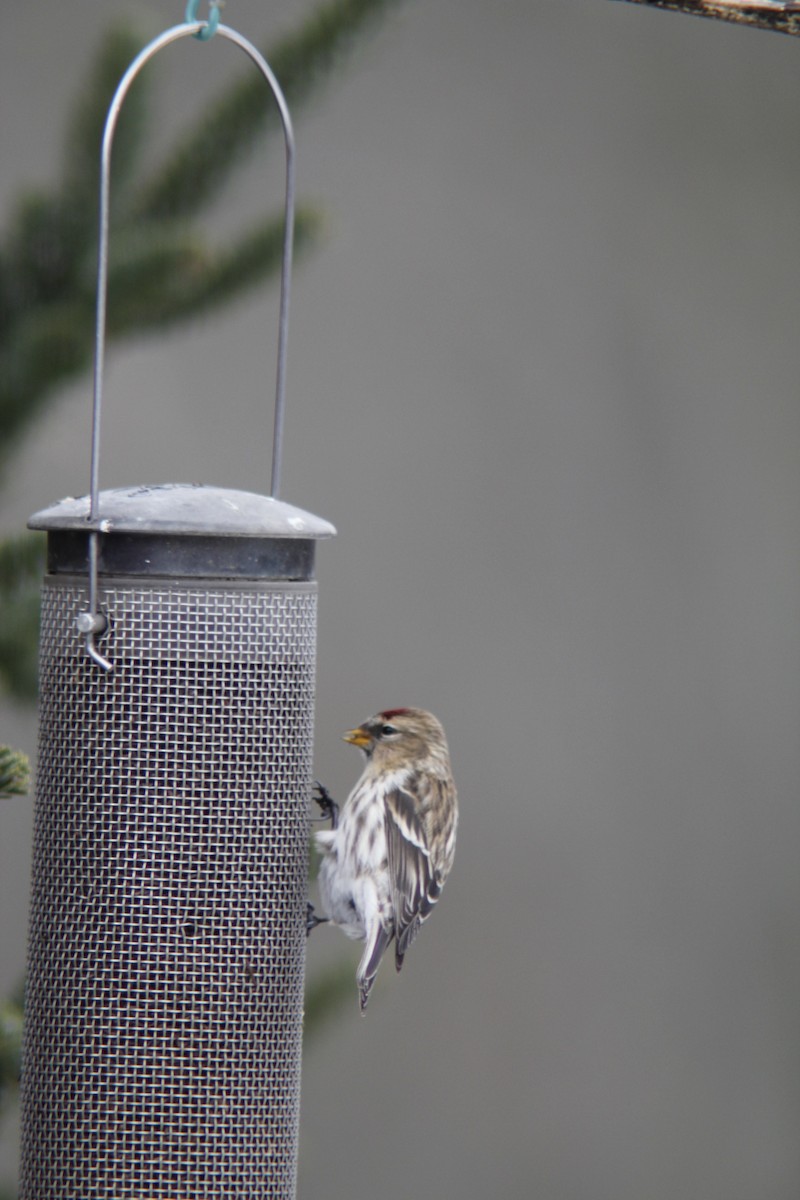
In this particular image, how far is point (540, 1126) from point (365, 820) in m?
5.05

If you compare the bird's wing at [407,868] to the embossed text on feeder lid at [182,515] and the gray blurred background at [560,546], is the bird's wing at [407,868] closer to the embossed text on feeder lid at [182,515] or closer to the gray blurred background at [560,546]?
the embossed text on feeder lid at [182,515]

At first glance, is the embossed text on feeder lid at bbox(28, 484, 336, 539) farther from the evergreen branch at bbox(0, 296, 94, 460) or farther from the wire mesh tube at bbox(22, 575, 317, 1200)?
the evergreen branch at bbox(0, 296, 94, 460)

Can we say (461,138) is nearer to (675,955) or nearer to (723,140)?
(723,140)

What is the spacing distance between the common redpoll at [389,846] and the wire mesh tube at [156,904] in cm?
40

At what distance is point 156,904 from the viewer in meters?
3.26

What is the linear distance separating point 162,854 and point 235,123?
4.54 feet

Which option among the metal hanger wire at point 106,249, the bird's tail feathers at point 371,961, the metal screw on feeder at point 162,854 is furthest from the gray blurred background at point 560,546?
the metal hanger wire at point 106,249

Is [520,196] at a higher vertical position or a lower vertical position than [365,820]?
higher

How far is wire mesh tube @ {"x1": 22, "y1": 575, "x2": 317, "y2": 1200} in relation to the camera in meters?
3.23

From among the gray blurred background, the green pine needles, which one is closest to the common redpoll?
the green pine needles

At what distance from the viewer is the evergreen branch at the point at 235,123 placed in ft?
11.3

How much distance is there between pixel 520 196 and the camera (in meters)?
8.80

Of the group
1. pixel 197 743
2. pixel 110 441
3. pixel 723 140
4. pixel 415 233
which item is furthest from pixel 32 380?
pixel 723 140

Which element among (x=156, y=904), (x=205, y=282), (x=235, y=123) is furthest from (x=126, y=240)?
(x=156, y=904)
